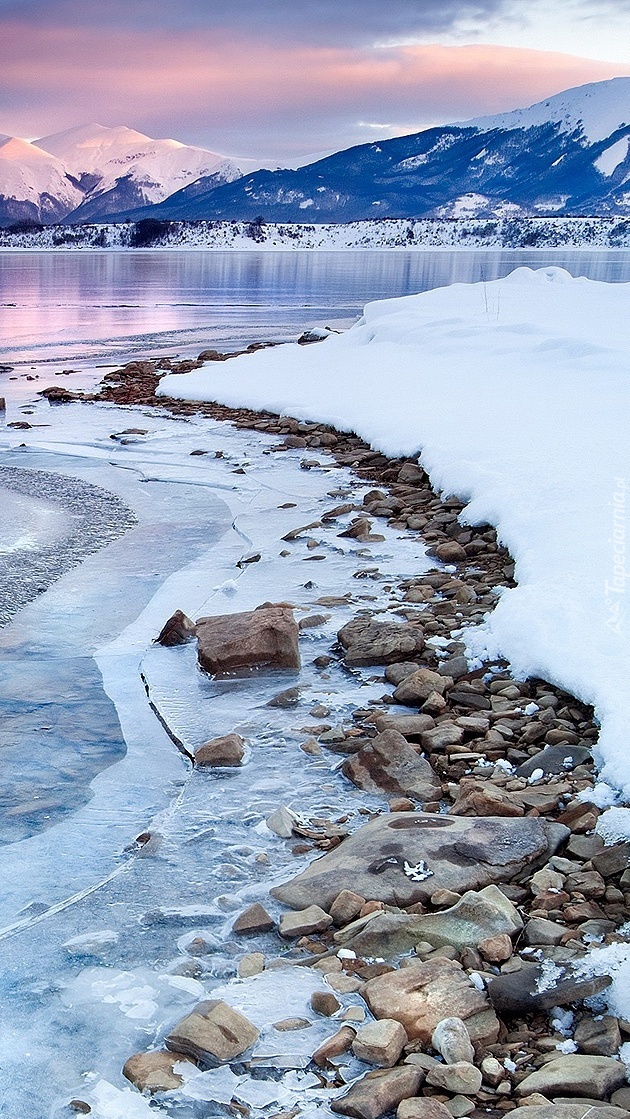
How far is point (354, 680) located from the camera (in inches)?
223

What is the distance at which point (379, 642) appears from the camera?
5867 mm

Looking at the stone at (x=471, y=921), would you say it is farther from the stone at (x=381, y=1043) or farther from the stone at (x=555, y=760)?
the stone at (x=555, y=760)

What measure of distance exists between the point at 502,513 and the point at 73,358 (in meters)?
18.3

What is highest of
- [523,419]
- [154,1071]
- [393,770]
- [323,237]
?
[323,237]

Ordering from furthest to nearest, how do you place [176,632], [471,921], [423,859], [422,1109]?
[176,632]
[423,859]
[471,921]
[422,1109]

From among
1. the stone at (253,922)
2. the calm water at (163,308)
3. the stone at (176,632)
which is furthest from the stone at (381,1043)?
the calm water at (163,308)

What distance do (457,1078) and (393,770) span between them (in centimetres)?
197

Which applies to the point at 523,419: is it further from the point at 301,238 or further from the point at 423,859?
the point at 301,238

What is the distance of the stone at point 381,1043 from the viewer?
274 cm

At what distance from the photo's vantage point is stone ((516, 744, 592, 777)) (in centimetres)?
439

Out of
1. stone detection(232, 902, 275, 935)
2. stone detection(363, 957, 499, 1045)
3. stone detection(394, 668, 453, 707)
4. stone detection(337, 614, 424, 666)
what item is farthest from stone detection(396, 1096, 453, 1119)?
stone detection(337, 614, 424, 666)

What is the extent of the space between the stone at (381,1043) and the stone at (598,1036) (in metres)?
0.46

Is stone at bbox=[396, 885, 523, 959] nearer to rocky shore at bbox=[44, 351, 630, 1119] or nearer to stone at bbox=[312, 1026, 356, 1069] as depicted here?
rocky shore at bbox=[44, 351, 630, 1119]

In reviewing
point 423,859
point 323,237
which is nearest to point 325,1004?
point 423,859
